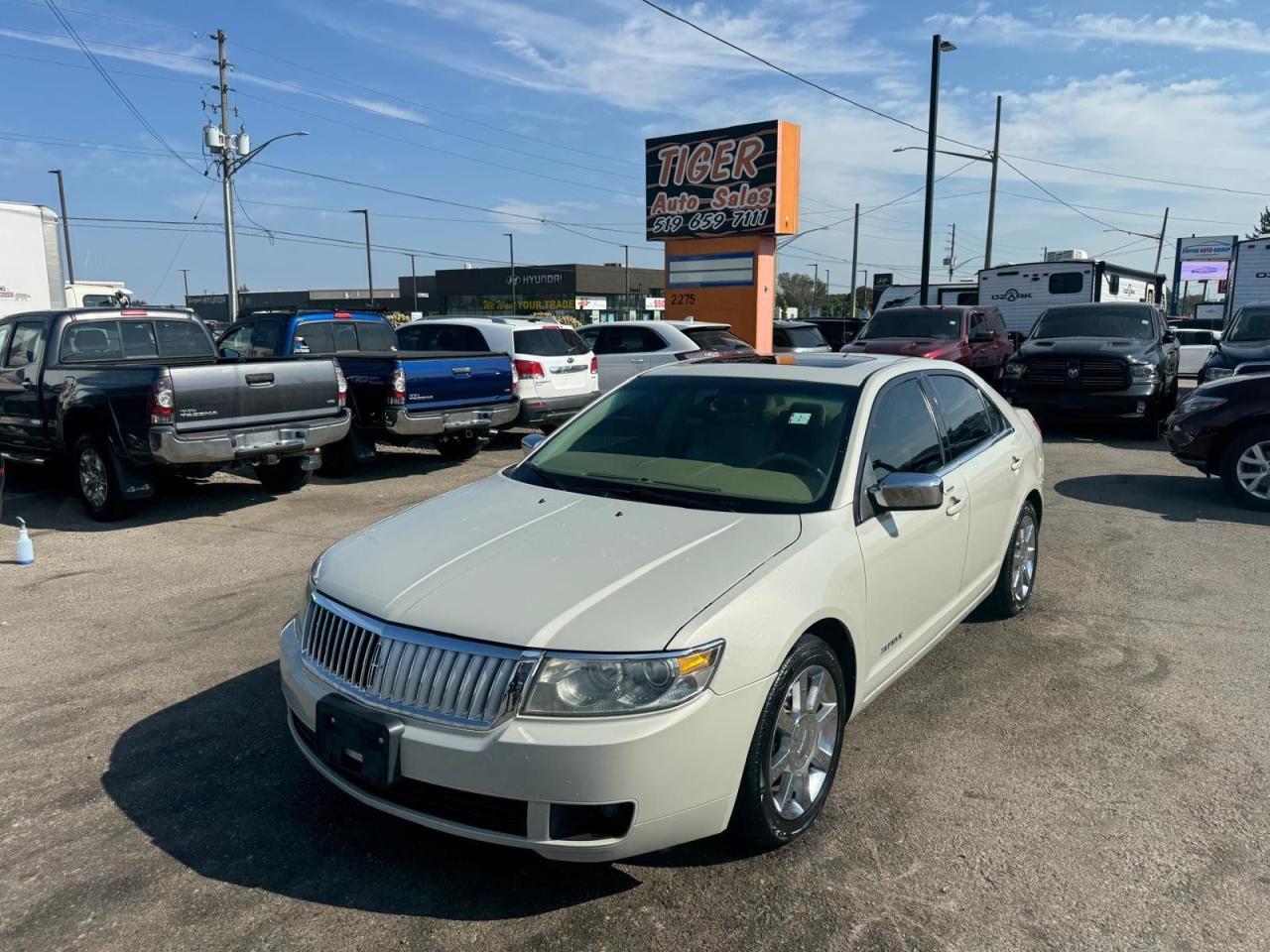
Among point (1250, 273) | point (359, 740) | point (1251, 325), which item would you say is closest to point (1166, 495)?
point (1251, 325)

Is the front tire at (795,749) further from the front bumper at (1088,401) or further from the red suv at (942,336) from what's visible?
the red suv at (942,336)

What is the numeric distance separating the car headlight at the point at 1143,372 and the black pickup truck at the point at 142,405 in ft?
33.7

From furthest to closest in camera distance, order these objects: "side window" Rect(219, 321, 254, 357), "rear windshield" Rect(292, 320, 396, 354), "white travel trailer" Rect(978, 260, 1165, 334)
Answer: "white travel trailer" Rect(978, 260, 1165, 334)
"side window" Rect(219, 321, 254, 357)
"rear windshield" Rect(292, 320, 396, 354)

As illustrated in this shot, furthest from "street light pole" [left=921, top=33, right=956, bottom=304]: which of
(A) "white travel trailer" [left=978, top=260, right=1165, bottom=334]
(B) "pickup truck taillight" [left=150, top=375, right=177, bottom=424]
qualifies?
(B) "pickup truck taillight" [left=150, top=375, right=177, bottom=424]

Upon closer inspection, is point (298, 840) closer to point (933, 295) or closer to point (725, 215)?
point (725, 215)

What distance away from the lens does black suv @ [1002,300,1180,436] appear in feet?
41.5

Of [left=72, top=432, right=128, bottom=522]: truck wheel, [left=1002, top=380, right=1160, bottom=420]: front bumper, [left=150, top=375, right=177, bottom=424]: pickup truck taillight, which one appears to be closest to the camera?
[left=150, top=375, right=177, bottom=424]: pickup truck taillight

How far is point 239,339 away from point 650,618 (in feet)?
35.9

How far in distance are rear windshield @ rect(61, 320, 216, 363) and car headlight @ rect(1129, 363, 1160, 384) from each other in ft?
38.2

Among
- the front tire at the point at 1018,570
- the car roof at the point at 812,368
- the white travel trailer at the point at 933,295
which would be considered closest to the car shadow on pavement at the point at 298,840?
the car roof at the point at 812,368

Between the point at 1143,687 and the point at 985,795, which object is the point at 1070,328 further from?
the point at 985,795

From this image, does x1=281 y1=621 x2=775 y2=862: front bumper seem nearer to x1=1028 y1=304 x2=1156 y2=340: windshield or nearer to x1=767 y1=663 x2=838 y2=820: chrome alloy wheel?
x1=767 y1=663 x2=838 y2=820: chrome alloy wheel

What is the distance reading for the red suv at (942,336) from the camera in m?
14.9

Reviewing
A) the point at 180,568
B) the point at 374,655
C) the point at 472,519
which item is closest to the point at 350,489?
the point at 180,568
